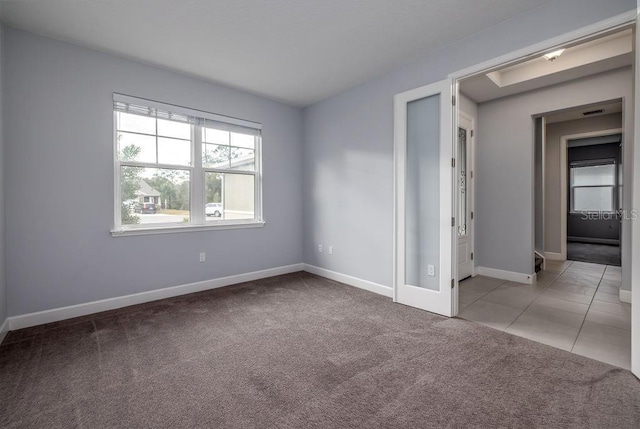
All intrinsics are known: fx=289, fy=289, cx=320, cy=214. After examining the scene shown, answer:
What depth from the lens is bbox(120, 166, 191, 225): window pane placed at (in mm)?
3365

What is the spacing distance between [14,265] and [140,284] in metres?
1.08

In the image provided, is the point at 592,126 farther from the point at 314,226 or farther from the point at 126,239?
the point at 126,239

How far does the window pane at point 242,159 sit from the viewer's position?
4273 millimetres

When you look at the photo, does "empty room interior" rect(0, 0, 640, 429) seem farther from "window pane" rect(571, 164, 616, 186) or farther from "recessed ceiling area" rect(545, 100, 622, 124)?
"window pane" rect(571, 164, 616, 186)

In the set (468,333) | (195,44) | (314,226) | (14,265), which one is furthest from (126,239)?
(468,333)

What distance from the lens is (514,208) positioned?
4379 millimetres

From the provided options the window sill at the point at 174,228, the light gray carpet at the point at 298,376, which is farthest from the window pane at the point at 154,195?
the light gray carpet at the point at 298,376

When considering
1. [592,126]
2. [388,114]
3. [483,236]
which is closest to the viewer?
[388,114]

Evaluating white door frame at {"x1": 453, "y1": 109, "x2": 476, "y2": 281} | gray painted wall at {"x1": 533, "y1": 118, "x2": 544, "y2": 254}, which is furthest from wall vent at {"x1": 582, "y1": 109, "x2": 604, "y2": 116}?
white door frame at {"x1": 453, "y1": 109, "x2": 476, "y2": 281}

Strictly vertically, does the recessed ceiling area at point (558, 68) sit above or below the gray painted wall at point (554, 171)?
above

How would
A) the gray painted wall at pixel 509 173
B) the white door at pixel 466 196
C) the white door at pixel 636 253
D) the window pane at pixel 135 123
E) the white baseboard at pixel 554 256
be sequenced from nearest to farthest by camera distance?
the white door at pixel 636 253 → the window pane at pixel 135 123 → the gray painted wall at pixel 509 173 → the white door at pixel 466 196 → the white baseboard at pixel 554 256

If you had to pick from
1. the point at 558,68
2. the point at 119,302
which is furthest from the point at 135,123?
the point at 558,68

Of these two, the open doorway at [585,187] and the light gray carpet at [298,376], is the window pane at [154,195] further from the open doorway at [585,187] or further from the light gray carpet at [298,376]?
the open doorway at [585,187]

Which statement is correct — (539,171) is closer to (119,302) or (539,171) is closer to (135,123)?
(135,123)
